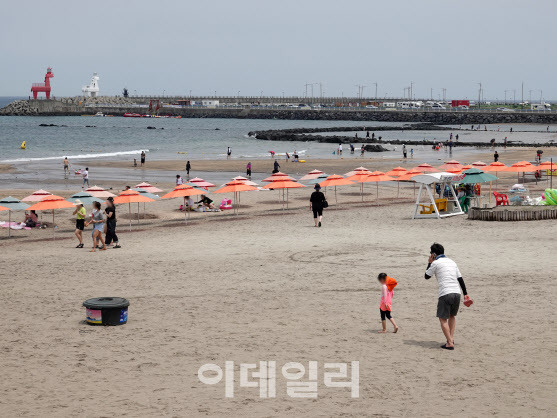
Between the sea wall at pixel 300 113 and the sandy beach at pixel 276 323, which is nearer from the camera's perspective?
the sandy beach at pixel 276 323

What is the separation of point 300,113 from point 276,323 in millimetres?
150984

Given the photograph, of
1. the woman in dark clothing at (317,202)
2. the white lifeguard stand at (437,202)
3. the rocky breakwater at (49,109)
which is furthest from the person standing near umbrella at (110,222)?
the rocky breakwater at (49,109)

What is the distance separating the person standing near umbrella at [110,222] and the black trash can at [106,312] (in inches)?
319

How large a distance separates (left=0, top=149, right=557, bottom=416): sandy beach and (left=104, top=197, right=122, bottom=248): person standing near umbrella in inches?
27.6

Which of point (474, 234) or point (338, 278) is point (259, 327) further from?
point (474, 234)

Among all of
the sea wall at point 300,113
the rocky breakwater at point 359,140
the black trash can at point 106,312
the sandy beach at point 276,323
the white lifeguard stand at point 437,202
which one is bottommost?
the sandy beach at point 276,323

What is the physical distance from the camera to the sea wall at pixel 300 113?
138125mm

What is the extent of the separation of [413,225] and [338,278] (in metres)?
8.52

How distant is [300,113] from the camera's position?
6329 inches

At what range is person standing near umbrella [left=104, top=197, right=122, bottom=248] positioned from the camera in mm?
19500

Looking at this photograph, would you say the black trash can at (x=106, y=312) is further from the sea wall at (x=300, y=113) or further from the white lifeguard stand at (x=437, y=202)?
the sea wall at (x=300, y=113)

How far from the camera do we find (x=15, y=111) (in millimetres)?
171125

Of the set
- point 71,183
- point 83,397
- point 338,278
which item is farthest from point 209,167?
point 83,397

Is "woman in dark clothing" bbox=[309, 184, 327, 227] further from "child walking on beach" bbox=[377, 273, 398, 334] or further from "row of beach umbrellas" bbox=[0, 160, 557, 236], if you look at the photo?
"child walking on beach" bbox=[377, 273, 398, 334]
